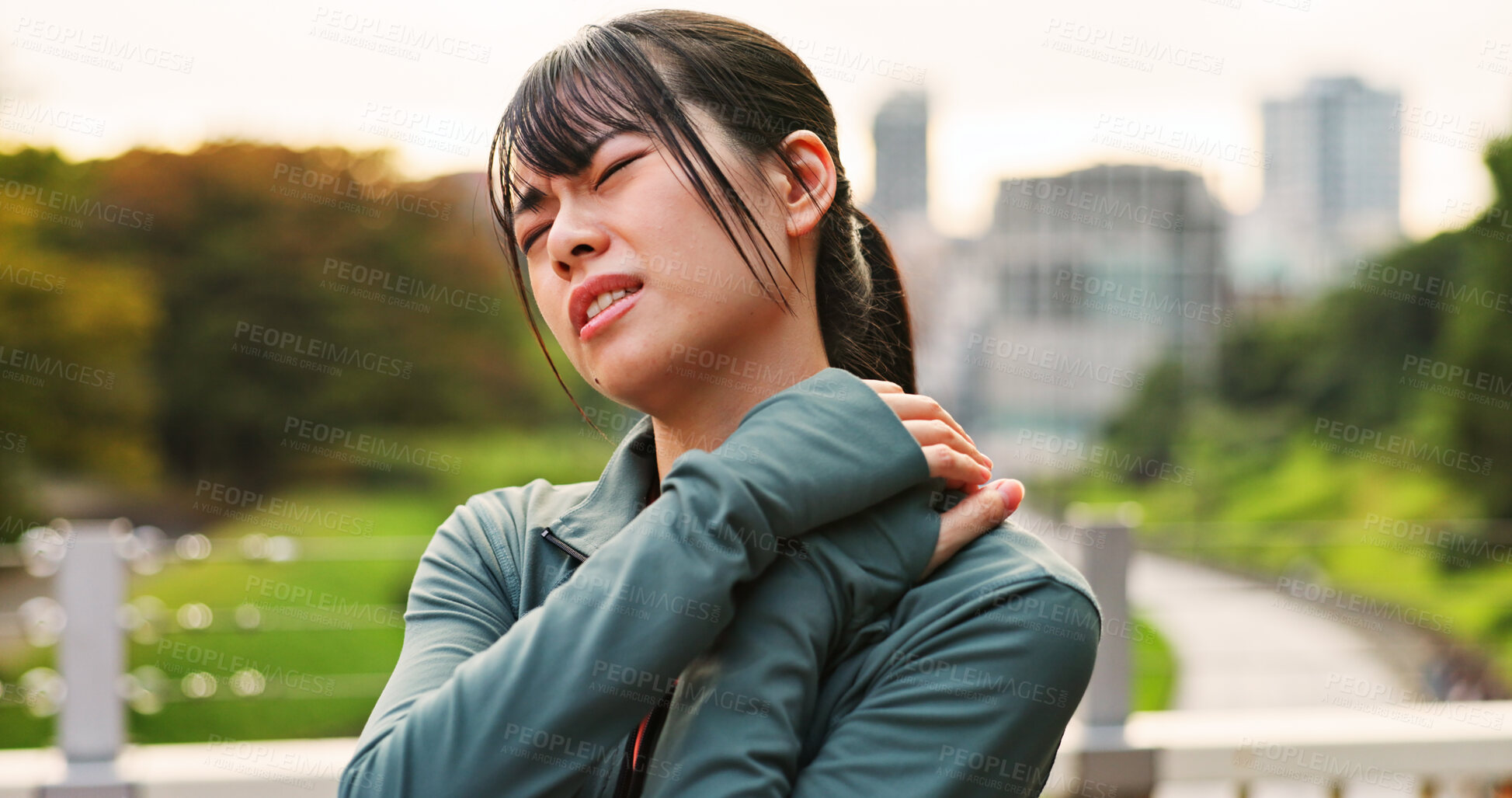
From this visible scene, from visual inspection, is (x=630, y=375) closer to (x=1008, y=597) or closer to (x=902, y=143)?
(x=1008, y=597)

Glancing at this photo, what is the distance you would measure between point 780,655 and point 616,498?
255 mm

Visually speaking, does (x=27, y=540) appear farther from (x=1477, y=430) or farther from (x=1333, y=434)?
(x=1333, y=434)

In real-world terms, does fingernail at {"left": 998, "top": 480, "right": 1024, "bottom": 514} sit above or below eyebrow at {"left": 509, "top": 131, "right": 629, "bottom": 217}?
below

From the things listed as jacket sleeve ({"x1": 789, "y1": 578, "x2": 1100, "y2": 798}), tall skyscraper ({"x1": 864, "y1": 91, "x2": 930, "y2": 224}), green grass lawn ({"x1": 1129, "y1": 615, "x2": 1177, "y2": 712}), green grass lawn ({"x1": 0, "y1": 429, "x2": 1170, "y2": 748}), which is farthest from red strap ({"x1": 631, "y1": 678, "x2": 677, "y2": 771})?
tall skyscraper ({"x1": 864, "y1": 91, "x2": 930, "y2": 224})

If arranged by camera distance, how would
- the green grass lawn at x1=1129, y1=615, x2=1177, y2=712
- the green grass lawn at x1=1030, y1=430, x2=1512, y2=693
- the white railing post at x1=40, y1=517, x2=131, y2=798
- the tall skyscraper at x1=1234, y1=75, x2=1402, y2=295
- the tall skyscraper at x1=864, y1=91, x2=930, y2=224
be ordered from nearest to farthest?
1. the white railing post at x1=40, y1=517, x2=131, y2=798
2. the green grass lawn at x1=1129, y1=615, x2=1177, y2=712
3. the green grass lawn at x1=1030, y1=430, x2=1512, y2=693
4. the tall skyscraper at x1=1234, y1=75, x2=1402, y2=295
5. the tall skyscraper at x1=864, y1=91, x2=930, y2=224

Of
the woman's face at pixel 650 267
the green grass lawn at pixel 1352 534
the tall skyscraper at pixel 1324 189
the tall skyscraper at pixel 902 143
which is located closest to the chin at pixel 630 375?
Answer: the woman's face at pixel 650 267

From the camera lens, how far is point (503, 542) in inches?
34.7

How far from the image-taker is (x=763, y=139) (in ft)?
2.67

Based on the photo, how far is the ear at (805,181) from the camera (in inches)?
32.4

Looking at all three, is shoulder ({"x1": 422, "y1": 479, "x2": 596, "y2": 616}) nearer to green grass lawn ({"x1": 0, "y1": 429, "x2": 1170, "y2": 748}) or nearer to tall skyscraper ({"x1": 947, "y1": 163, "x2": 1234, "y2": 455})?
green grass lawn ({"x1": 0, "y1": 429, "x2": 1170, "y2": 748})

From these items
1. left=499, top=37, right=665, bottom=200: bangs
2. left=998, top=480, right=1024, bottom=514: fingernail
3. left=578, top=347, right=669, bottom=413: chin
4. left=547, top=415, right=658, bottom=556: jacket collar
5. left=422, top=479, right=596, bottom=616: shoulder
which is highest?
left=499, top=37, right=665, bottom=200: bangs

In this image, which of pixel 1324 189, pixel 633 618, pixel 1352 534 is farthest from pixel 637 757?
pixel 1324 189

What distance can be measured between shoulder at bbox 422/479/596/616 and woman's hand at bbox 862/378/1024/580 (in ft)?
1.01

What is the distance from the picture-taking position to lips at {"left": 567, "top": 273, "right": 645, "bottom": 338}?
0.76 metres
